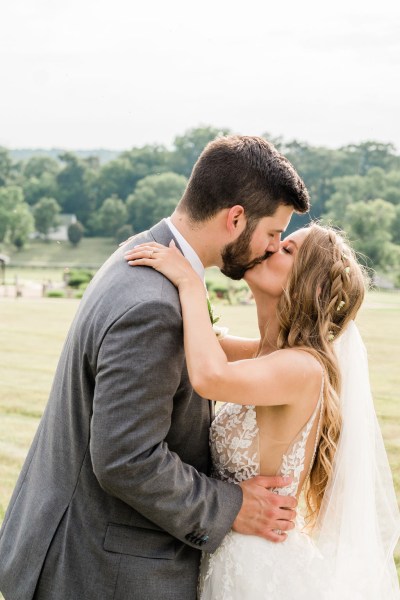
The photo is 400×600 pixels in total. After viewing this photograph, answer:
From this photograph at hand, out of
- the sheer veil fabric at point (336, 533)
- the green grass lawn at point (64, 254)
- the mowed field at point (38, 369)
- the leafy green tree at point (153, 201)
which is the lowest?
the green grass lawn at point (64, 254)

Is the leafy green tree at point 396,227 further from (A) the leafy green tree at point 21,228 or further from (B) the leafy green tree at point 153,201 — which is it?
(A) the leafy green tree at point 21,228

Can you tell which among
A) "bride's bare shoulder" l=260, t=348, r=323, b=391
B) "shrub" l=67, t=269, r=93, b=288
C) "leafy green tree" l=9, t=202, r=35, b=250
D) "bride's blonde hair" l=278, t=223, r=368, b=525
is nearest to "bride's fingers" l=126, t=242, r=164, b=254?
"bride's bare shoulder" l=260, t=348, r=323, b=391

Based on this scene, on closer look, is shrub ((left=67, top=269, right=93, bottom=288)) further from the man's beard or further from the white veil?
the man's beard

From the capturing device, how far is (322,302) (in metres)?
3.67

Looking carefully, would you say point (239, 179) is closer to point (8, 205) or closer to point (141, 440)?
point (141, 440)

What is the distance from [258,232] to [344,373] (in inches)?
39.2

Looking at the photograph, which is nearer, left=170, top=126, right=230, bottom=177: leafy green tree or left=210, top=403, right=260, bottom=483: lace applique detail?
left=210, top=403, right=260, bottom=483: lace applique detail

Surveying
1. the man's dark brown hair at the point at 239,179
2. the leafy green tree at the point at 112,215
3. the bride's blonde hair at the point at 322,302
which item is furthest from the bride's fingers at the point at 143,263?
the leafy green tree at the point at 112,215

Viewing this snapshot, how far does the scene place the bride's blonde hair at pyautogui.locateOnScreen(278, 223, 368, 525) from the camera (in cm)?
360

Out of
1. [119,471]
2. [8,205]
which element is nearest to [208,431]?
[119,471]

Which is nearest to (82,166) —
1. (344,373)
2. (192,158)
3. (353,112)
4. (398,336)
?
(192,158)

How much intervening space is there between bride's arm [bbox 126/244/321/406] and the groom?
0.05 meters

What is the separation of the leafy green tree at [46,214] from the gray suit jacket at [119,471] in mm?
79559

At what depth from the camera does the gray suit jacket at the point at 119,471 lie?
278cm
